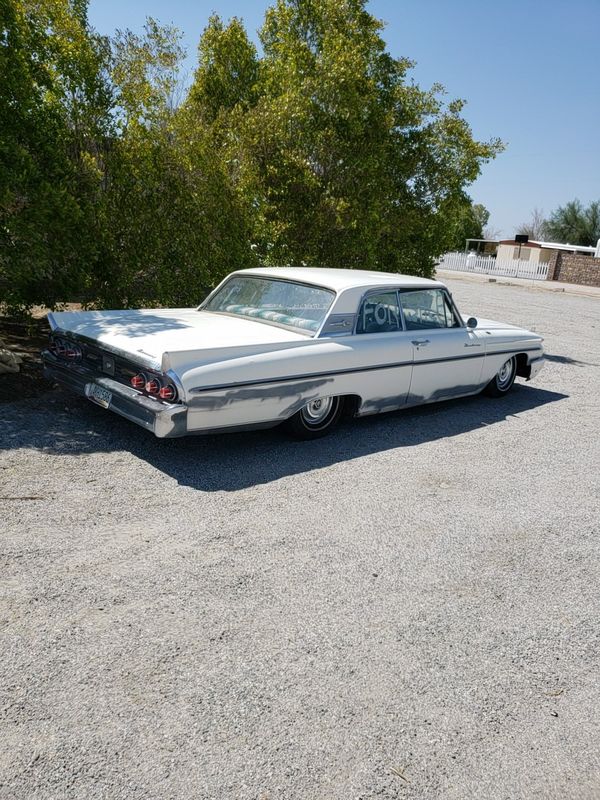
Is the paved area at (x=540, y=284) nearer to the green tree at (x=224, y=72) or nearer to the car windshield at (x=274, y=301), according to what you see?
the green tree at (x=224, y=72)

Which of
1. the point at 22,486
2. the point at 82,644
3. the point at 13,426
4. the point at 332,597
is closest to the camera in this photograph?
the point at 82,644

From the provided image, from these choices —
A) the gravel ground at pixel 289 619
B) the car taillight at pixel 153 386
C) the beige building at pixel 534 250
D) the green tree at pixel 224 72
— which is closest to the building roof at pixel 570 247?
the beige building at pixel 534 250

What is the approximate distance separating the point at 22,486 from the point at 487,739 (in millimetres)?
3213

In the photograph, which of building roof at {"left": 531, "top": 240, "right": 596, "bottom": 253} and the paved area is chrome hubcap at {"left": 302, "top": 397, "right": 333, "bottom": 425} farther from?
building roof at {"left": 531, "top": 240, "right": 596, "bottom": 253}

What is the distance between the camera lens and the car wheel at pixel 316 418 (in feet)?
18.3

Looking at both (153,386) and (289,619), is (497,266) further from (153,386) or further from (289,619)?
(289,619)

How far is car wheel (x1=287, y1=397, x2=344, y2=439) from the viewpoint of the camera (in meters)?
5.58

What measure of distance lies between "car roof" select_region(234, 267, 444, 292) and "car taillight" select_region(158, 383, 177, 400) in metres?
1.90

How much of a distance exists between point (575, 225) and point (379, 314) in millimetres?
60241

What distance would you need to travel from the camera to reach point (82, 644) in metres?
2.91

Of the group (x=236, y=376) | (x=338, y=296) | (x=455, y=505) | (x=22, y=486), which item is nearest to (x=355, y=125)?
(x=338, y=296)

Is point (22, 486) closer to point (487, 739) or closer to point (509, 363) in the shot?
point (487, 739)

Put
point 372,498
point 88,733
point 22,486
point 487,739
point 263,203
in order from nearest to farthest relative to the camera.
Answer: point 88,733, point 487,739, point 22,486, point 372,498, point 263,203

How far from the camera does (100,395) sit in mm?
5176
